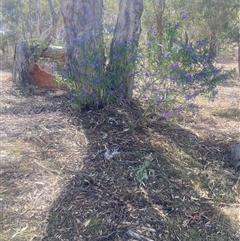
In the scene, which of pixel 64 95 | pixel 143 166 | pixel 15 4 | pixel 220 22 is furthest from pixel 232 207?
pixel 15 4

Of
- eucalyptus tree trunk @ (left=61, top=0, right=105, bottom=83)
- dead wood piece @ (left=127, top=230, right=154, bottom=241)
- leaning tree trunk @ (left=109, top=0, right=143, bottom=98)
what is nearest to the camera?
dead wood piece @ (left=127, top=230, right=154, bottom=241)

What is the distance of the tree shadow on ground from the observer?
2387mm

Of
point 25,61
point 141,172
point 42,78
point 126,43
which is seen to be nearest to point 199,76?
point 126,43

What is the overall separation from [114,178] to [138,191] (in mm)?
261

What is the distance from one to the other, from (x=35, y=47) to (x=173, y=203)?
5287mm

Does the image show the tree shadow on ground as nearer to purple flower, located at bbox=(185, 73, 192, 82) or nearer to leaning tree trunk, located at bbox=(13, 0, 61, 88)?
purple flower, located at bbox=(185, 73, 192, 82)

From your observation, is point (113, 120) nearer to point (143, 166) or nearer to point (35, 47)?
point (143, 166)

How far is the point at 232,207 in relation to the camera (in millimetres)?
2785

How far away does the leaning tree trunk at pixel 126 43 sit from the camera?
3.84 metres

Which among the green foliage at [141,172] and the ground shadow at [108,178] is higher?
the green foliage at [141,172]

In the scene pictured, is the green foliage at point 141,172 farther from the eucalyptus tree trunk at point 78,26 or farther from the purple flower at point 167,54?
the eucalyptus tree trunk at point 78,26

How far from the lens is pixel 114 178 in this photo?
9.61ft

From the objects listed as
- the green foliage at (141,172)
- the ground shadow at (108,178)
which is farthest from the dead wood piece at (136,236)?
the green foliage at (141,172)

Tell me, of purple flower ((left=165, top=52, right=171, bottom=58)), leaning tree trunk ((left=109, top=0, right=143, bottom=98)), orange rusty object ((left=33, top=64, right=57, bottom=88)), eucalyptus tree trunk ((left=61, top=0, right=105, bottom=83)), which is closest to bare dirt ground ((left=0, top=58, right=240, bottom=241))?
leaning tree trunk ((left=109, top=0, right=143, bottom=98))
